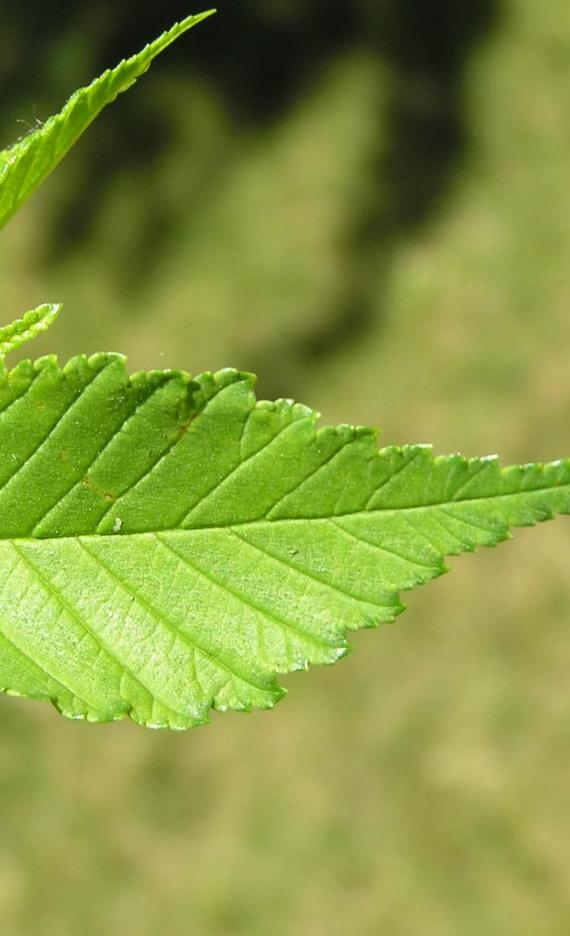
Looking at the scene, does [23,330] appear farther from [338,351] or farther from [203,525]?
[338,351]

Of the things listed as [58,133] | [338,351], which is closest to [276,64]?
[338,351]

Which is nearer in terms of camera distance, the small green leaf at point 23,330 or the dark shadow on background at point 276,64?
the small green leaf at point 23,330

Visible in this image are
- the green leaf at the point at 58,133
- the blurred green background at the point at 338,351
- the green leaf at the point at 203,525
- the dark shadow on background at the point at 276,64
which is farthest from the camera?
the dark shadow on background at the point at 276,64

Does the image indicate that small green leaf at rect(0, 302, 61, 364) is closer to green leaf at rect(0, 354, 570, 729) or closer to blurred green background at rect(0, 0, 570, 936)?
green leaf at rect(0, 354, 570, 729)

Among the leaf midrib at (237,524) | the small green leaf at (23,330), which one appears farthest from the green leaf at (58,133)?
the leaf midrib at (237,524)

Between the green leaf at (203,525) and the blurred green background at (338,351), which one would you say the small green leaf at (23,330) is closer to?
Result: the green leaf at (203,525)

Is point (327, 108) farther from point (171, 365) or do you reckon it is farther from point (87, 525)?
point (87, 525)
